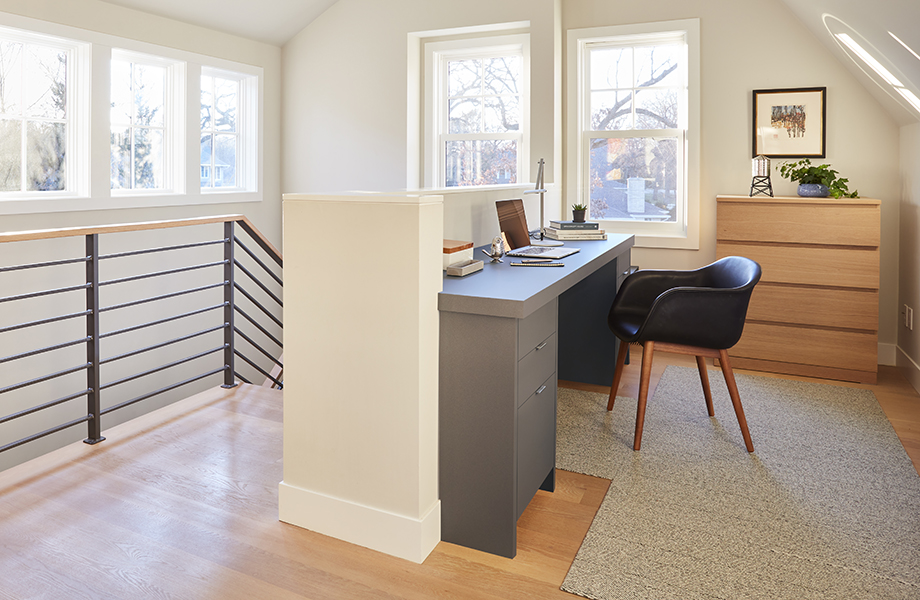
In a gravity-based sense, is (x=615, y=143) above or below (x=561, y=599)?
above

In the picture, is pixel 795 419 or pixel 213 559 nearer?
pixel 213 559

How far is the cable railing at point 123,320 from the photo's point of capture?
319 cm

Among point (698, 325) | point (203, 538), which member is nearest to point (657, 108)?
point (698, 325)

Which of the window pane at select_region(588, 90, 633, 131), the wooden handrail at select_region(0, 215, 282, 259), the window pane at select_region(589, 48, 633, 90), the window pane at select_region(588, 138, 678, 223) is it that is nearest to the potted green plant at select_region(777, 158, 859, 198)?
the window pane at select_region(588, 138, 678, 223)

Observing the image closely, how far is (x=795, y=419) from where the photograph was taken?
3.01m

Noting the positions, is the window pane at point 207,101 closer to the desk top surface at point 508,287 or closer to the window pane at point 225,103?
the window pane at point 225,103

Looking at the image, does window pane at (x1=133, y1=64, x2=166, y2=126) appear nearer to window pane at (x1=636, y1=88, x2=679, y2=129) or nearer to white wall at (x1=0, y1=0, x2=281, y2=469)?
white wall at (x1=0, y1=0, x2=281, y2=469)

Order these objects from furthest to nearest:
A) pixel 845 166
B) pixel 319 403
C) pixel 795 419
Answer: pixel 845 166, pixel 795 419, pixel 319 403

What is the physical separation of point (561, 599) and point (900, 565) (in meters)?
1.01

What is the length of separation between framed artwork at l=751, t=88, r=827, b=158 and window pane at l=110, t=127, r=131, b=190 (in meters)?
4.25

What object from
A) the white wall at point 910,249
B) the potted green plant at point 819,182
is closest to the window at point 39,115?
the potted green plant at point 819,182

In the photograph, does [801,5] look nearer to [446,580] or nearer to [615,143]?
[615,143]

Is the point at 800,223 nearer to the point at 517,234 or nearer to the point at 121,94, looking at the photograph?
the point at 517,234

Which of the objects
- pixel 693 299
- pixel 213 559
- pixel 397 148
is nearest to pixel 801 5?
pixel 693 299
